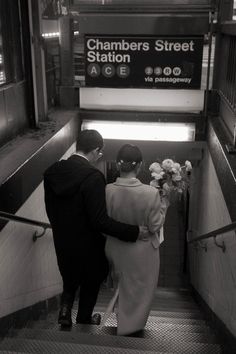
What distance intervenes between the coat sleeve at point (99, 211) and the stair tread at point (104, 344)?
0.78 metres

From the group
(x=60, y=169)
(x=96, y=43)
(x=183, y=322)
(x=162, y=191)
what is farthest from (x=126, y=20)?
(x=183, y=322)

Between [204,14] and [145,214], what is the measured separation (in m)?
4.01

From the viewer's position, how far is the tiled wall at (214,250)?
11.2 feet

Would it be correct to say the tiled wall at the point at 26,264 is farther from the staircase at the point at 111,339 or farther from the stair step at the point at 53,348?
the stair step at the point at 53,348

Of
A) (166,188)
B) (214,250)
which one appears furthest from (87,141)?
(214,250)

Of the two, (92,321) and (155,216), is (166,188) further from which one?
(92,321)

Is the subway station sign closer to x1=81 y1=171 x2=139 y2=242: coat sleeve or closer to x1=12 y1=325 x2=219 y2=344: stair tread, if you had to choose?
x1=81 y1=171 x2=139 y2=242: coat sleeve

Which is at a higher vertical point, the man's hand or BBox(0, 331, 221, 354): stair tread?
the man's hand

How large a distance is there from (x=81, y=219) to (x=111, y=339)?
3.10 ft

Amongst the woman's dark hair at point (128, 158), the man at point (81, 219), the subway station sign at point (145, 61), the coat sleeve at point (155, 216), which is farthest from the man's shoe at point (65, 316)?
the subway station sign at point (145, 61)

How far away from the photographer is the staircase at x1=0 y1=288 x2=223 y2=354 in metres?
2.81

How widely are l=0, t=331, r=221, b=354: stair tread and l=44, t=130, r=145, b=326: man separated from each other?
17.2 inches

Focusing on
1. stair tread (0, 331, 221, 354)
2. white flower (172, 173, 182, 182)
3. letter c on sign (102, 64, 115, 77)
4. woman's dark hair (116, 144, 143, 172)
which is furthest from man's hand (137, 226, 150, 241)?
letter c on sign (102, 64, 115, 77)

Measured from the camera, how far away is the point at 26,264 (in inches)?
154
